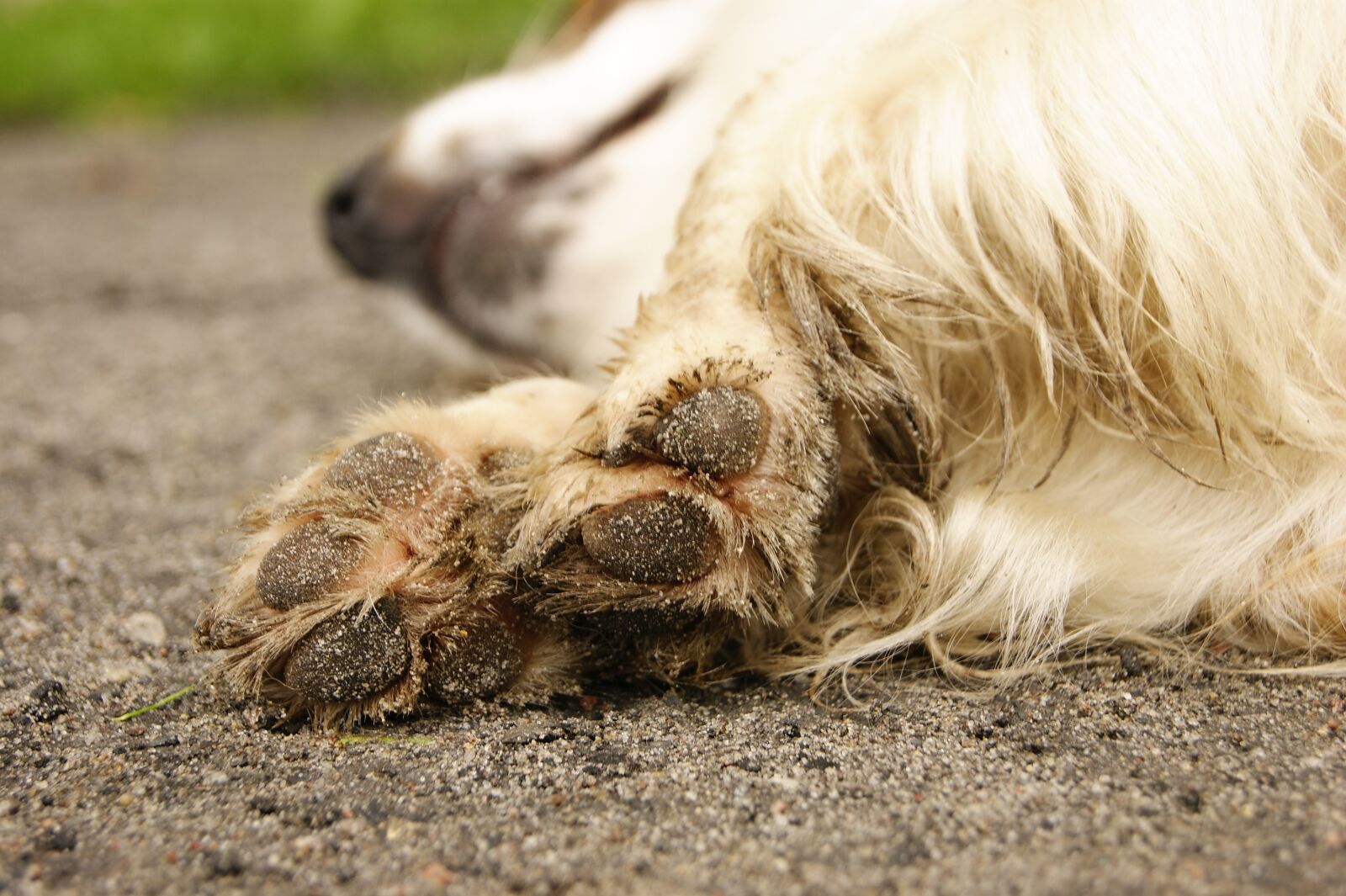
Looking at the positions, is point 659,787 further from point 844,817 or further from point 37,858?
point 37,858

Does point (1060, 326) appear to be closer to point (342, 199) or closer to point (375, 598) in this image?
point (375, 598)

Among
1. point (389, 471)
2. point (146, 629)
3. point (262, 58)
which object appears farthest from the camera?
point (262, 58)

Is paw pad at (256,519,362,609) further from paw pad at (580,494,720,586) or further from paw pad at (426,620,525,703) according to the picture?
paw pad at (580,494,720,586)

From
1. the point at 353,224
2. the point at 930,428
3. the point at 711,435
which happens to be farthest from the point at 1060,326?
the point at 353,224

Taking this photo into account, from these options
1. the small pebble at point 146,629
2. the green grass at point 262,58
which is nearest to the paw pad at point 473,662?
the small pebble at point 146,629

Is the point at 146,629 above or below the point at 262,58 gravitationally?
below

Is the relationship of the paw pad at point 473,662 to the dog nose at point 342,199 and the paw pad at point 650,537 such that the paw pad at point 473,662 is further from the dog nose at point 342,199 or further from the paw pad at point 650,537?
the dog nose at point 342,199

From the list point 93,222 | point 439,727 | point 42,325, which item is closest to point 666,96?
point 439,727
